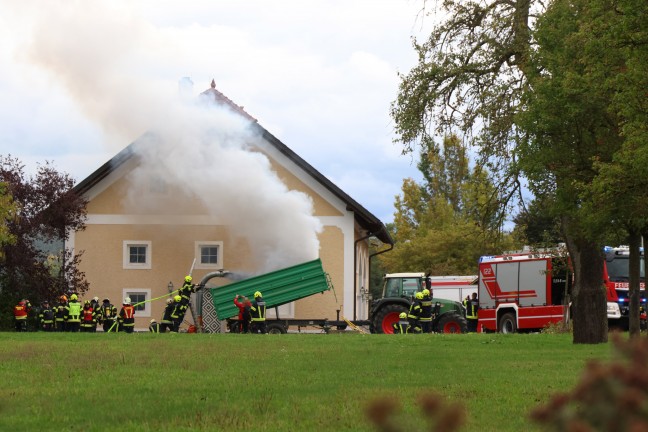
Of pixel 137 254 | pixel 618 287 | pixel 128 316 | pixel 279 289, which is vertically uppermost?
pixel 137 254

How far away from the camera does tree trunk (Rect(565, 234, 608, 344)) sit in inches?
913

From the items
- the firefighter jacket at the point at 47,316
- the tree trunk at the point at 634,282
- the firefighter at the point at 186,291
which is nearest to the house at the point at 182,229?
the firefighter jacket at the point at 47,316

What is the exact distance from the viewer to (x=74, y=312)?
34250 millimetres

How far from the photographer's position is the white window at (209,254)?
1588 inches

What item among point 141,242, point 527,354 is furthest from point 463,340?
point 141,242

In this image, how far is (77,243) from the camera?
4031 centimetres

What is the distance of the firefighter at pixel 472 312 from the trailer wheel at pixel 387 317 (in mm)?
3079

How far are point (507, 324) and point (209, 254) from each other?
1107 centimetres

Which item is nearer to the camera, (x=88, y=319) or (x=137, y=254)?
(x=88, y=319)

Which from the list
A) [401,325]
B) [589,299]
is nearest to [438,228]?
[401,325]

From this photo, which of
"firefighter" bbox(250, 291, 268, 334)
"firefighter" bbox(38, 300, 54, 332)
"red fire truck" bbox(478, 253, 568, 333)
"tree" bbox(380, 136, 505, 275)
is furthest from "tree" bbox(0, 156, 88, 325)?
"tree" bbox(380, 136, 505, 275)

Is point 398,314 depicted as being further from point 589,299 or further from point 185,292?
point 589,299

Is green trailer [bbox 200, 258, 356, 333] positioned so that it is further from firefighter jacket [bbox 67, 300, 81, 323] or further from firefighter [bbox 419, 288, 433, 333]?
firefighter jacket [bbox 67, 300, 81, 323]

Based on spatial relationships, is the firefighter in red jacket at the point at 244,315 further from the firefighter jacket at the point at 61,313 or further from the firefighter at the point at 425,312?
the firefighter jacket at the point at 61,313
